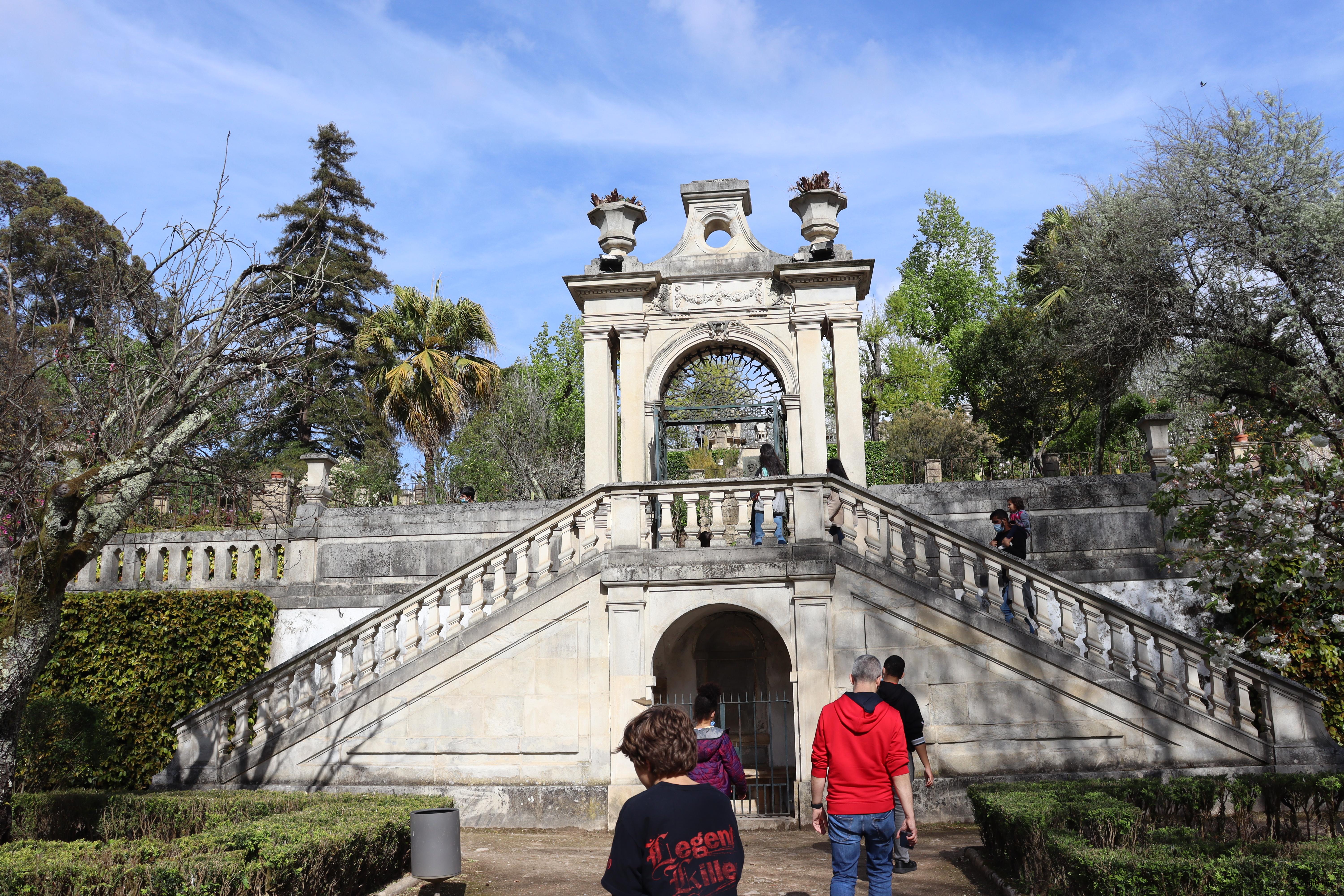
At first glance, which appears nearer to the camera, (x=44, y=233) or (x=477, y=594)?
(x=477, y=594)

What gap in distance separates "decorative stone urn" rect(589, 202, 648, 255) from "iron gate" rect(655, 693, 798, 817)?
6.71 meters

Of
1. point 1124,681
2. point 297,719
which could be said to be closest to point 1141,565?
point 1124,681

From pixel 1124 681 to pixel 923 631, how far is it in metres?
2.20

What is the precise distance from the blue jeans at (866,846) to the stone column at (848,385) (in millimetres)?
8655

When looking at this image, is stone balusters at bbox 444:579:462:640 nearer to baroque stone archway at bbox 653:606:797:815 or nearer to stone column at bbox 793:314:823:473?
baroque stone archway at bbox 653:606:797:815

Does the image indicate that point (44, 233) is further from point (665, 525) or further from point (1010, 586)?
point (1010, 586)

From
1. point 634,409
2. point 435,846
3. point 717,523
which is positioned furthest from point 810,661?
point 435,846

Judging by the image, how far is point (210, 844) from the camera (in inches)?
283

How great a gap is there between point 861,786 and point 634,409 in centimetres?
917

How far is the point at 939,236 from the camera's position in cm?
4938

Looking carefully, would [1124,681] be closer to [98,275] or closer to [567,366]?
[98,275]

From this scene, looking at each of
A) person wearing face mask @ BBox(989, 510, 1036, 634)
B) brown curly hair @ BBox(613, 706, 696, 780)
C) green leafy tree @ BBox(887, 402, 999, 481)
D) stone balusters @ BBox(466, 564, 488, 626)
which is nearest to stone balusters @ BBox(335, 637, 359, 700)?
stone balusters @ BBox(466, 564, 488, 626)

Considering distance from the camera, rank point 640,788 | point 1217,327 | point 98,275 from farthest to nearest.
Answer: point 1217,327 < point 640,788 < point 98,275

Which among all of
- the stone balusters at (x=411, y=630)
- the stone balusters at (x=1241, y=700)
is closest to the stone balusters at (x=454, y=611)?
the stone balusters at (x=411, y=630)
